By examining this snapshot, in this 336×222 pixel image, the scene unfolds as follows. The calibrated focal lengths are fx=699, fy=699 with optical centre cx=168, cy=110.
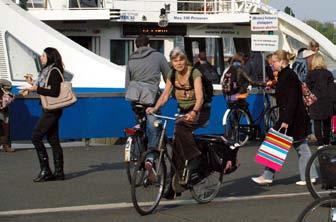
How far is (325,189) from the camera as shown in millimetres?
6777

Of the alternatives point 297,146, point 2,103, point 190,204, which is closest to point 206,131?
point 2,103

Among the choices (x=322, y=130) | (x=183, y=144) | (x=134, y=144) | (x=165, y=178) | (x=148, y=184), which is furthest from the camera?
(x=322, y=130)

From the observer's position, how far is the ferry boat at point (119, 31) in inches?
646

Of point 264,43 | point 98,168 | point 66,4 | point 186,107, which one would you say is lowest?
point 98,168

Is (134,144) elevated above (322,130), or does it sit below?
above

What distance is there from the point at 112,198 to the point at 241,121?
5.88 m

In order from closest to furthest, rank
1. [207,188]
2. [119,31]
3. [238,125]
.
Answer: [207,188]
[238,125]
[119,31]

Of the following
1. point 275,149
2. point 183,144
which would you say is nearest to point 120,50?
point 275,149

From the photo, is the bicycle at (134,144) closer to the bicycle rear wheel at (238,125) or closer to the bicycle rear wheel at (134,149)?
the bicycle rear wheel at (134,149)

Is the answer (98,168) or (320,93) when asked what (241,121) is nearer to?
(320,93)

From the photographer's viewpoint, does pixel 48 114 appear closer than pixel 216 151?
No

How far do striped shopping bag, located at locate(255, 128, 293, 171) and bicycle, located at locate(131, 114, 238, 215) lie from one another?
92 cm

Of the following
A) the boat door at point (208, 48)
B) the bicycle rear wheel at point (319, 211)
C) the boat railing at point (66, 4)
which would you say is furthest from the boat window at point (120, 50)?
the bicycle rear wheel at point (319, 211)

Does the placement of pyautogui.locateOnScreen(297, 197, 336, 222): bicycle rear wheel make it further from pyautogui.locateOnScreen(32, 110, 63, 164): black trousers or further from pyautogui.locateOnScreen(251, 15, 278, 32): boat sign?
pyautogui.locateOnScreen(251, 15, 278, 32): boat sign
